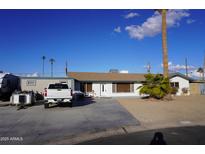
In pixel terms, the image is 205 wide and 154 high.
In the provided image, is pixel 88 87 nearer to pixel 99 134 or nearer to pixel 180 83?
pixel 180 83

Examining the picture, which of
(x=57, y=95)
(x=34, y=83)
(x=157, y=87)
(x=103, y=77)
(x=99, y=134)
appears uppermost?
(x=103, y=77)

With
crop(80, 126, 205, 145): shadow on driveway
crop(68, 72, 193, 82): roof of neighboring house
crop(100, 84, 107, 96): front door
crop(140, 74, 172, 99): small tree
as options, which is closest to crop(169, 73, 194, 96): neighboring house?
crop(68, 72, 193, 82): roof of neighboring house

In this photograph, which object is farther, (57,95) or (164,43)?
(164,43)

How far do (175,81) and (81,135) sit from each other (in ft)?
96.9

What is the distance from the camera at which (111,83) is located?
3375 centimetres

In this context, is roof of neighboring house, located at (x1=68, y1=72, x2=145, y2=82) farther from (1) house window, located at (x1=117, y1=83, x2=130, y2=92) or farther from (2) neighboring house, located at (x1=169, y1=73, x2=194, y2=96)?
(2) neighboring house, located at (x1=169, y1=73, x2=194, y2=96)

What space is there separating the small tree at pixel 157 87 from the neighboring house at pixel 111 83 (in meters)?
8.96

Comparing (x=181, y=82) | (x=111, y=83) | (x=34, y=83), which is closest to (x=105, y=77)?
(x=111, y=83)

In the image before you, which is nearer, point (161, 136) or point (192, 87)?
point (161, 136)

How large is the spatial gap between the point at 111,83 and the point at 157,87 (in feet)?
38.0

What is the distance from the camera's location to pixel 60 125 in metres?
11.0

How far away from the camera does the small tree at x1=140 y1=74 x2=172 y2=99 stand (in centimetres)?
2256

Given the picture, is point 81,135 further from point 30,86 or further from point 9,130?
point 30,86
